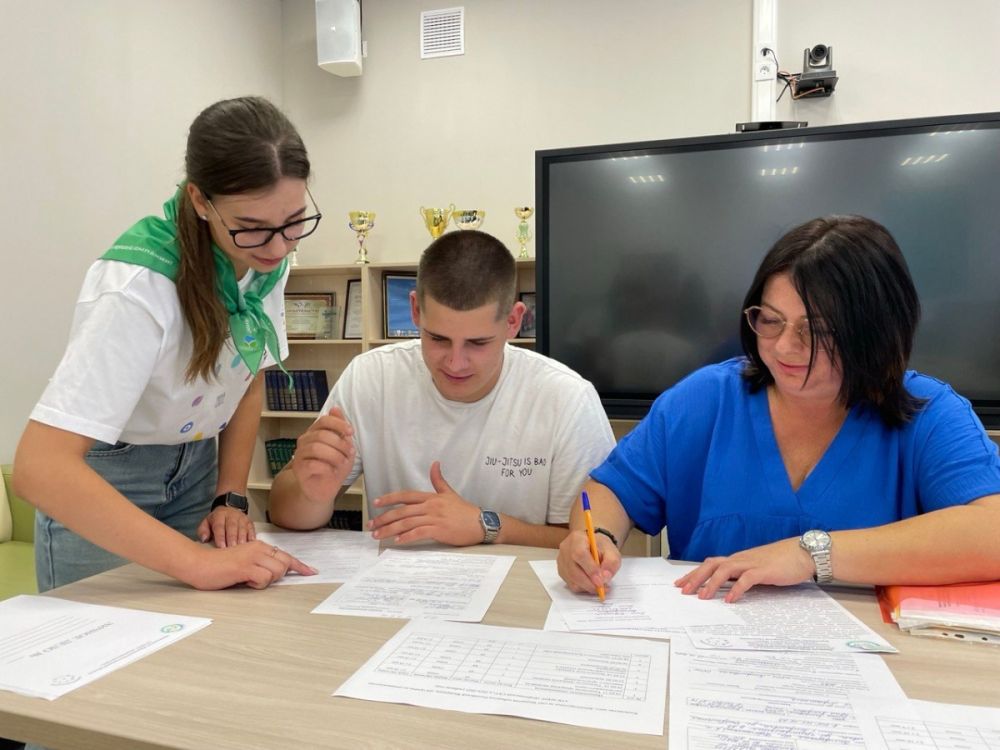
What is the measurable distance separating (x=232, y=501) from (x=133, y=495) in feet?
0.58

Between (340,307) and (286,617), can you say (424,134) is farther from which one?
(286,617)

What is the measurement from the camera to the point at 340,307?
3.83 metres

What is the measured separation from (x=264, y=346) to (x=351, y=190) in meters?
2.86

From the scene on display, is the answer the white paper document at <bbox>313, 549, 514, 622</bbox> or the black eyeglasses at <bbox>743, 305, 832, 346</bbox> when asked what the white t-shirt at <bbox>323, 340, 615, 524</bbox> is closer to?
the white paper document at <bbox>313, 549, 514, 622</bbox>

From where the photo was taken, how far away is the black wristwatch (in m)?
1.37

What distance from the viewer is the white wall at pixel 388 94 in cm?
265


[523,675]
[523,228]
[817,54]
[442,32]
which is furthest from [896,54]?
[523,675]

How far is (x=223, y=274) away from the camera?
1.23 metres

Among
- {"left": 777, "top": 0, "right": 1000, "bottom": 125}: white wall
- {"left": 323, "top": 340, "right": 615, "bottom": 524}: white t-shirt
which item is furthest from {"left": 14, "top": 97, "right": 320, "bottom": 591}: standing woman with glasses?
{"left": 777, "top": 0, "right": 1000, "bottom": 125}: white wall

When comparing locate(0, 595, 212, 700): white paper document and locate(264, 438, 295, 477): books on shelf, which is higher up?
locate(0, 595, 212, 700): white paper document

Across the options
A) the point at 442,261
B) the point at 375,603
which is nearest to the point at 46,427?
the point at 375,603

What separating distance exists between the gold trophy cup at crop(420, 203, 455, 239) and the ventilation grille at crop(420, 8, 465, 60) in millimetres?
870

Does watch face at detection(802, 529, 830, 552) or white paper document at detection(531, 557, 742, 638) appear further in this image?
watch face at detection(802, 529, 830, 552)

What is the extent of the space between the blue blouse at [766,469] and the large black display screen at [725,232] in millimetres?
1736
